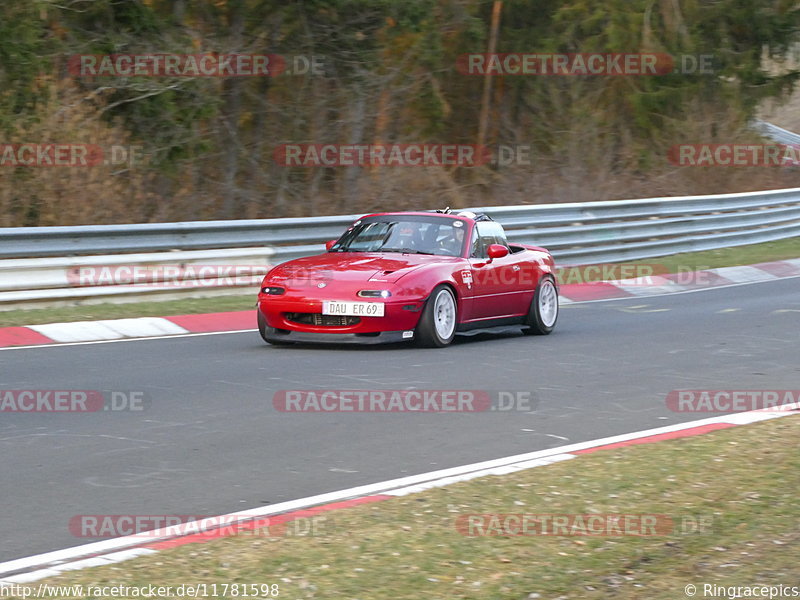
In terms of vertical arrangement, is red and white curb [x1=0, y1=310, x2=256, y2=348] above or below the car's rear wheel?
below

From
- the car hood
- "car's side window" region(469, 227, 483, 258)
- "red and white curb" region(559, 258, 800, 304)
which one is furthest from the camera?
"red and white curb" region(559, 258, 800, 304)

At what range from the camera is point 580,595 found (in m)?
4.55

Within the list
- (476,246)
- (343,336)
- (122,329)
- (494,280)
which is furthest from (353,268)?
(122,329)

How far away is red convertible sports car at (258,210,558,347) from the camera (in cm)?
1126

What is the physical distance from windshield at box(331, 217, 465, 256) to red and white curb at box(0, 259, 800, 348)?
173cm

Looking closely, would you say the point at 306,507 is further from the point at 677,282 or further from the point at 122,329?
the point at 677,282

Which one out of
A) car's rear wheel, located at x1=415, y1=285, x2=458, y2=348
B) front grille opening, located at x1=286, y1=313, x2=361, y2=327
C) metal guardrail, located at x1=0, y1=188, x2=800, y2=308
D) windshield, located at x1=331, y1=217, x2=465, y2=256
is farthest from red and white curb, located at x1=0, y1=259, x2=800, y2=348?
car's rear wheel, located at x1=415, y1=285, x2=458, y2=348

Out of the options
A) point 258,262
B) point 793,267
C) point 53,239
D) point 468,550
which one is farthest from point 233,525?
point 793,267

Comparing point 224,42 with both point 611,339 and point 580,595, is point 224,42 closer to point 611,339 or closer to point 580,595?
point 611,339

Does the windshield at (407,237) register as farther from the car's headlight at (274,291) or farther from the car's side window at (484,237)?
the car's headlight at (274,291)

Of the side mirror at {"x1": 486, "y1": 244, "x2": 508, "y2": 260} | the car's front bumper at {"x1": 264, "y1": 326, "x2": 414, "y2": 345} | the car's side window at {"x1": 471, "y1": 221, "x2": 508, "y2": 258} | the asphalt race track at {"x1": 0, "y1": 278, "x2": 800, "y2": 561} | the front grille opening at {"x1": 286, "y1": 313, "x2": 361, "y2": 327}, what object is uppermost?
the car's side window at {"x1": 471, "y1": 221, "x2": 508, "y2": 258}

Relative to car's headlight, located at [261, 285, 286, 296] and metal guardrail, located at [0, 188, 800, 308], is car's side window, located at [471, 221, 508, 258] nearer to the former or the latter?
car's headlight, located at [261, 285, 286, 296]

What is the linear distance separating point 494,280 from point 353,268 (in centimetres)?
183

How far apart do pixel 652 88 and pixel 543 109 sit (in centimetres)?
299
